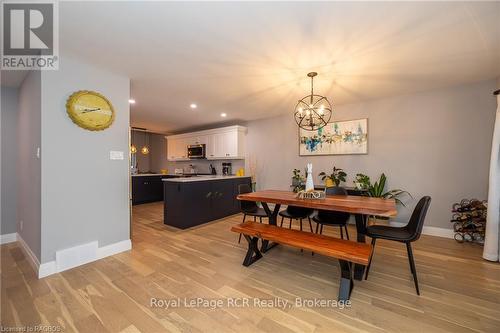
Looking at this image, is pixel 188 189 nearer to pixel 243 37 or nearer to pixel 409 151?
pixel 243 37

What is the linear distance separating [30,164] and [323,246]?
353 centimetres

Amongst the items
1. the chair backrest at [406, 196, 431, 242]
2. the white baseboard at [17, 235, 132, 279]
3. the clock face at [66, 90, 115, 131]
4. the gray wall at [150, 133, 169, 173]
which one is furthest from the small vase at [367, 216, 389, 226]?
the gray wall at [150, 133, 169, 173]

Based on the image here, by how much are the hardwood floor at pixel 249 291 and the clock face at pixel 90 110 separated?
1685 millimetres

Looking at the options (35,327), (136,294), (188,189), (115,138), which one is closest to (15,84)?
(115,138)

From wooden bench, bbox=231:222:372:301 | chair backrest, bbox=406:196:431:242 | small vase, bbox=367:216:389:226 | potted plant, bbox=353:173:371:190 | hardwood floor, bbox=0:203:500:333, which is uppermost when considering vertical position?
potted plant, bbox=353:173:371:190

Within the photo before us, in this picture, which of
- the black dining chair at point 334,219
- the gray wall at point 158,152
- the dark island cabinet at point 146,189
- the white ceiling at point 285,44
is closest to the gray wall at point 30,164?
the white ceiling at point 285,44

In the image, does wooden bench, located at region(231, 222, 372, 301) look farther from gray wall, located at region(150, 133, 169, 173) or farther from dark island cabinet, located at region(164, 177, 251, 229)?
gray wall, located at region(150, 133, 169, 173)

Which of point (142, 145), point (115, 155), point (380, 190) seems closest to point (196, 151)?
point (142, 145)

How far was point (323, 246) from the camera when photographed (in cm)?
187

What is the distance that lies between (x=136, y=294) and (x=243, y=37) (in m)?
2.59

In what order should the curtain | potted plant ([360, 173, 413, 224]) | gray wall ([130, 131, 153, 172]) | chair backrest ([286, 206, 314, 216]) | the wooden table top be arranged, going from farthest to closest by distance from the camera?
gray wall ([130, 131, 153, 172]) < potted plant ([360, 173, 413, 224]) < chair backrest ([286, 206, 314, 216]) < the curtain < the wooden table top

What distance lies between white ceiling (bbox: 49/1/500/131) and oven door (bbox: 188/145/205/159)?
2.69 meters

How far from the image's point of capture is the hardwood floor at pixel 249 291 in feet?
4.97

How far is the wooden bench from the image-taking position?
67.4 inches
